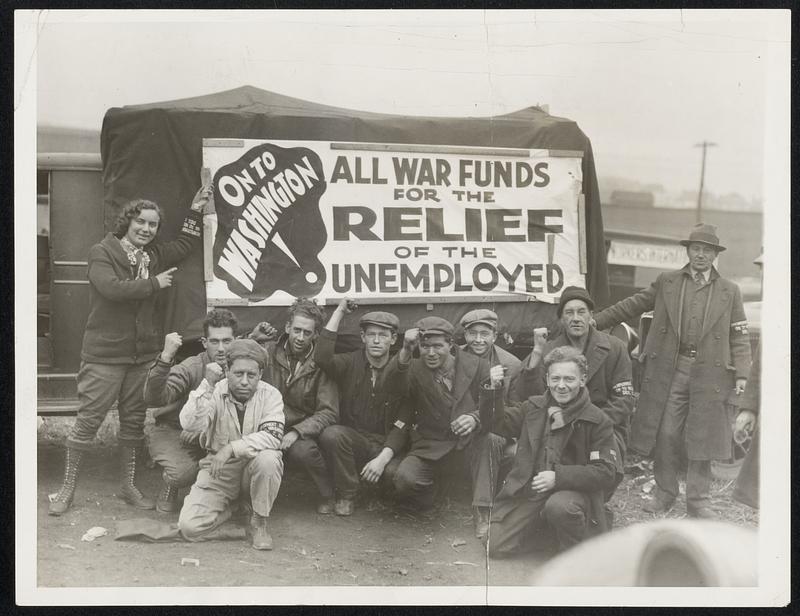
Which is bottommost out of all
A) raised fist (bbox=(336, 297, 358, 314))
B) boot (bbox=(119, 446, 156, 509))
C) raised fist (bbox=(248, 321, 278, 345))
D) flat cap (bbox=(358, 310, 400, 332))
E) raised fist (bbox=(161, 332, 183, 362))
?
boot (bbox=(119, 446, 156, 509))

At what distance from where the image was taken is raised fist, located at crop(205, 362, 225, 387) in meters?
5.30

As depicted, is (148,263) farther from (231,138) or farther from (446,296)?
(446,296)

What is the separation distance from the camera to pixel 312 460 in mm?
5238

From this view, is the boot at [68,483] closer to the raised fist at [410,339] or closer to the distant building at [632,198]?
the raised fist at [410,339]

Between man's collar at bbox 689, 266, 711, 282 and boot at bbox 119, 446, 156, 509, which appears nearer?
boot at bbox 119, 446, 156, 509

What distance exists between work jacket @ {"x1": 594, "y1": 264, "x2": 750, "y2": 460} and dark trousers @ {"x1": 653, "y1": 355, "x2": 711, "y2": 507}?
37 millimetres

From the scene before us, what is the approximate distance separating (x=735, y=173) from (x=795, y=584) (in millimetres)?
2800

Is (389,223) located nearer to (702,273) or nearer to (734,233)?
(702,273)

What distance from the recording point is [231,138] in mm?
5453

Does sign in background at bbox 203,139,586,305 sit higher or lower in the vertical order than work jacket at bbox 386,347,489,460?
higher

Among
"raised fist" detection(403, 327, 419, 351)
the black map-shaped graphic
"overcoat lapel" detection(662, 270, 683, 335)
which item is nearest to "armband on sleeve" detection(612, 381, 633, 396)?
"overcoat lapel" detection(662, 270, 683, 335)

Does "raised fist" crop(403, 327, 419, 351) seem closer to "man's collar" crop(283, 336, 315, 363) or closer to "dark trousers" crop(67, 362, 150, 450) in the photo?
"man's collar" crop(283, 336, 315, 363)

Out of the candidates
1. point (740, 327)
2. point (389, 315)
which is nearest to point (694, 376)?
point (740, 327)

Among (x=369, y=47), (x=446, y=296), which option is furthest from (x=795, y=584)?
(x=369, y=47)
